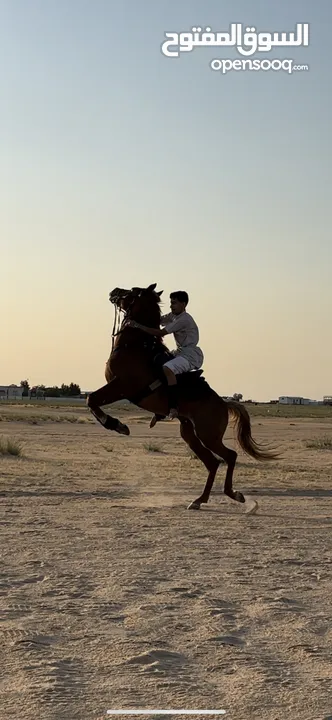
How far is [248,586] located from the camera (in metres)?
6.84

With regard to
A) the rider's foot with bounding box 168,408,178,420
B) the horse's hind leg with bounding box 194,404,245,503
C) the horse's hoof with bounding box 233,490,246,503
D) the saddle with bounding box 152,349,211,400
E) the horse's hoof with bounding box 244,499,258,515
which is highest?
the saddle with bounding box 152,349,211,400

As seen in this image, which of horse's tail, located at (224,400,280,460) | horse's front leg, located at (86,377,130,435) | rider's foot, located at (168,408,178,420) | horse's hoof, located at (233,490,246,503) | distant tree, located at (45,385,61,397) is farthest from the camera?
distant tree, located at (45,385,61,397)

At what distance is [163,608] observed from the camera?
6.05 metres

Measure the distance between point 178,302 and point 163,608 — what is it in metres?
6.78

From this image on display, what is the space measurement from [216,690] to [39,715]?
0.81 metres

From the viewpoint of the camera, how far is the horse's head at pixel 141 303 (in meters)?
12.4

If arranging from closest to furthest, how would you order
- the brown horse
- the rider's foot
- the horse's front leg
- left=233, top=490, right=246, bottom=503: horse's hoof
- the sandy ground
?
the sandy ground < the horse's front leg < the brown horse < the rider's foot < left=233, top=490, right=246, bottom=503: horse's hoof

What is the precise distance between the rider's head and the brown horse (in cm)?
19

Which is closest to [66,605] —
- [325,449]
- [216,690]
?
[216,690]

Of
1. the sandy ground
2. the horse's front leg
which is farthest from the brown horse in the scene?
the sandy ground

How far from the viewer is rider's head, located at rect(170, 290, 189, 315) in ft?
40.9

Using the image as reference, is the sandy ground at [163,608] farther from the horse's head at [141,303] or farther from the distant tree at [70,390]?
the distant tree at [70,390]

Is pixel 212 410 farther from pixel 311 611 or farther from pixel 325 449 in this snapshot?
pixel 325 449

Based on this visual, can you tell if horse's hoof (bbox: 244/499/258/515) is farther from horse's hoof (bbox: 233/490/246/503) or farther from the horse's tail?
the horse's tail
